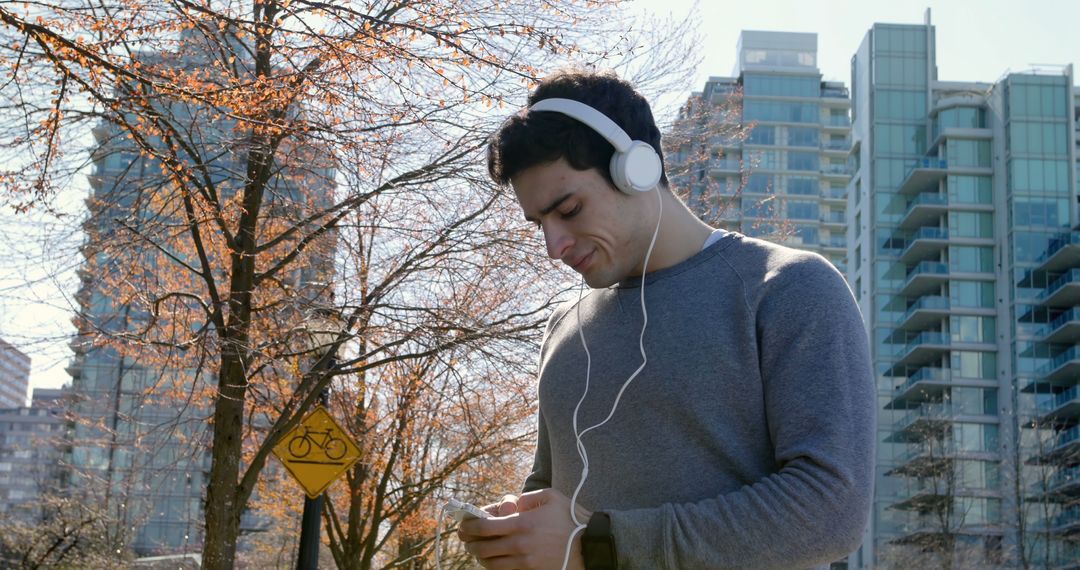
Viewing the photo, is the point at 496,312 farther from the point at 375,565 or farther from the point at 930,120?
the point at 930,120

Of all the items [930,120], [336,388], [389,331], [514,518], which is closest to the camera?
[514,518]

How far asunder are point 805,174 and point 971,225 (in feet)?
54.3

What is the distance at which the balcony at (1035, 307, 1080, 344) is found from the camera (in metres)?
60.9

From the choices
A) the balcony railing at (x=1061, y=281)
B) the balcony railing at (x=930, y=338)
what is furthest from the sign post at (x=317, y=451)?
the balcony railing at (x=930, y=338)

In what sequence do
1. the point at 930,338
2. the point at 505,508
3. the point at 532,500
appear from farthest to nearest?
the point at 930,338 < the point at 505,508 < the point at 532,500

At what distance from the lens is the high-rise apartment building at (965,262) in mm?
61719

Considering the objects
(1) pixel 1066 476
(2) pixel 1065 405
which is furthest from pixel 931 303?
(1) pixel 1066 476

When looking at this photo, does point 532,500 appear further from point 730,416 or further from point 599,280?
point 599,280

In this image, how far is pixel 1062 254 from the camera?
62.0m

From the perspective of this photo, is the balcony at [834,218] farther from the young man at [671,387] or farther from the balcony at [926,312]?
the young man at [671,387]

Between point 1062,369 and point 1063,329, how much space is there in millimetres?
2131

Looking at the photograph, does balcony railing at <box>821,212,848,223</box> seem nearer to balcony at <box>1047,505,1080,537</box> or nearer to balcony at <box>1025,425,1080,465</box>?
balcony at <box>1025,425,1080,465</box>

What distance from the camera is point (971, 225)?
67312 millimetres

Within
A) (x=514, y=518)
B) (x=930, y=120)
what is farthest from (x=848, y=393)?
(x=930, y=120)
